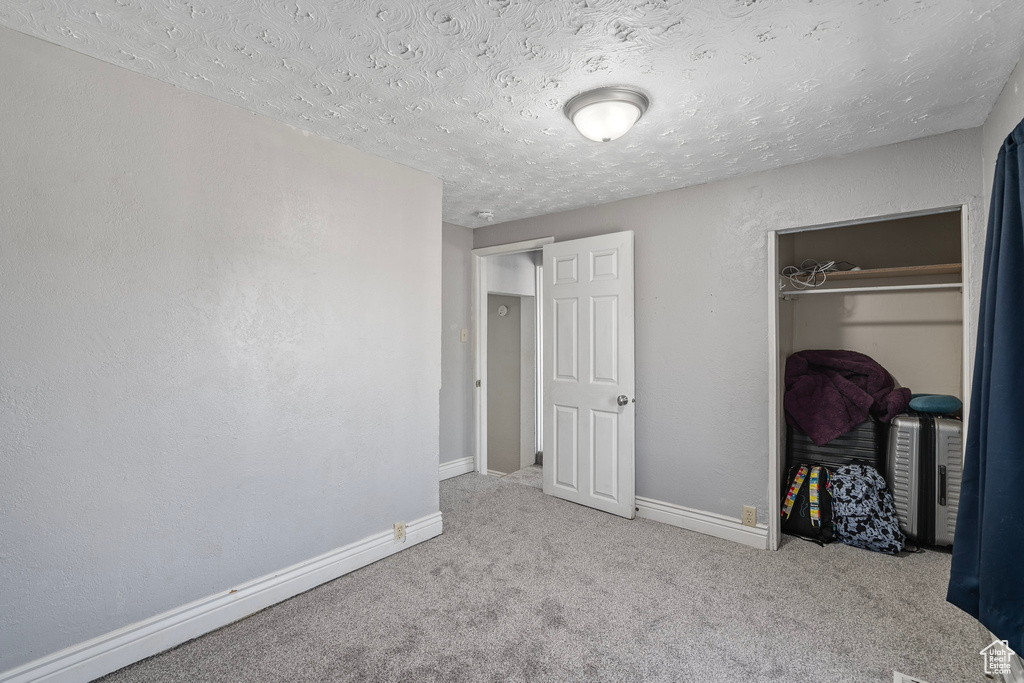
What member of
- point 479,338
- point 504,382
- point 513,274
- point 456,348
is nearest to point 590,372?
point 479,338

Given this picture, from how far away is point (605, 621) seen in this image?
2.19 meters

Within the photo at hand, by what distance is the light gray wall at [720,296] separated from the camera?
2.61 m

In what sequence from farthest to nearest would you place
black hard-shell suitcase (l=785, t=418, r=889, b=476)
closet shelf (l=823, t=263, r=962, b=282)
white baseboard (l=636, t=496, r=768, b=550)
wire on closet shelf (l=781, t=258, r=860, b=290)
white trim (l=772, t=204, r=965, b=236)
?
wire on closet shelf (l=781, t=258, r=860, b=290) → black hard-shell suitcase (l=785, t=418, r=889, b=476) → white baseboard (l=636, t=496, r=768, b=550) → closet shelf (l=823, t=263, r=962, b=282) → white trim (l=772, t=204, r=965, b=236)

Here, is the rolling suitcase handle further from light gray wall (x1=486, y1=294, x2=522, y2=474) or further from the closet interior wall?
light gray wall (x1=486, y1=294, x2=522, y2=474)

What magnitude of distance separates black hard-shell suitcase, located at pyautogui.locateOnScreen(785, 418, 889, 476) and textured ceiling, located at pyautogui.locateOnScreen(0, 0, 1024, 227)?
184 centimetres

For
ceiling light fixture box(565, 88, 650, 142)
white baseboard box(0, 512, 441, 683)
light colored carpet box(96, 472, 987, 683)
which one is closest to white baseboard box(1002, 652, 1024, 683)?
light colored carpet box(96, 472, 987, 683)

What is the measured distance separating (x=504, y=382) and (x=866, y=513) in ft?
11.6

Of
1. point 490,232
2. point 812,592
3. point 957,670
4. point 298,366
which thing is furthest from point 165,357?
point 957,670

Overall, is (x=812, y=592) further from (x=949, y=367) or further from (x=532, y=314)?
(x=532, y=314)

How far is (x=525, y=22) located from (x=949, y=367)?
11.5ft

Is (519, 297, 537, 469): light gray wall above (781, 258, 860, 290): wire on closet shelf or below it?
below

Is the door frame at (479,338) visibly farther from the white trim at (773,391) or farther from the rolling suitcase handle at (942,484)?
the rolling suitcase handle at (942,484)

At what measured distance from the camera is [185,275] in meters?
2.04

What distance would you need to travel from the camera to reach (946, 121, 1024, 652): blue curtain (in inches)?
58.1
